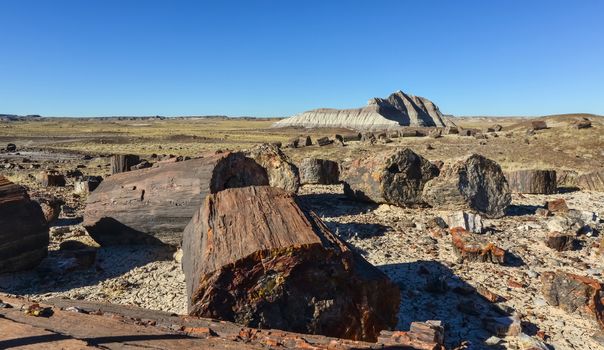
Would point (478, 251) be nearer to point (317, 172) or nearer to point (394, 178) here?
point (394, 178)

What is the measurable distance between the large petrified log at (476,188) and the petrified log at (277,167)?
3.36 metres

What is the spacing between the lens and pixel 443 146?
23.0 metres

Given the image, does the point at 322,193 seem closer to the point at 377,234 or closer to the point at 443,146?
the point at 377,234

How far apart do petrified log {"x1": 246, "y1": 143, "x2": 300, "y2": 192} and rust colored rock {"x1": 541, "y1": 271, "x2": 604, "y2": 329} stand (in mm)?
6017

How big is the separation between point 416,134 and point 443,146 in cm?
850

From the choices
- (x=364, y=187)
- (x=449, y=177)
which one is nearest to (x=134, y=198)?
(x=364, y=187)

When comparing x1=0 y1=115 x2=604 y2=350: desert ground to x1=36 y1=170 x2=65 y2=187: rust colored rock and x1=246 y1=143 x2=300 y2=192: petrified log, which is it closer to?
x1=246 y1=143 x2=300 y2=192: petrified log

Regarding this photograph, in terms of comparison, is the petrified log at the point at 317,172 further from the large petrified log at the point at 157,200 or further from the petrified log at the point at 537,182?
the petrified log at the point at 537,182

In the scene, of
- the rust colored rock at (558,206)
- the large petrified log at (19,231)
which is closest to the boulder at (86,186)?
the large petrified log at (19,231)

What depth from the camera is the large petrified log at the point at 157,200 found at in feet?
22.4

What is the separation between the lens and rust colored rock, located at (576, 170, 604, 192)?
1142 centimetres

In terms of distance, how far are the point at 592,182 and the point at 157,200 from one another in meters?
11.6

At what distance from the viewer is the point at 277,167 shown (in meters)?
10.3

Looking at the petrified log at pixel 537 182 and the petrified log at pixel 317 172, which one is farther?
the petrified log at pixel 317 172
